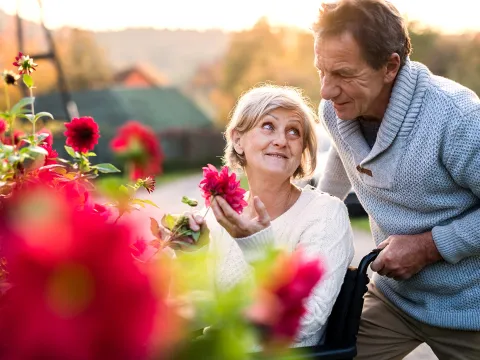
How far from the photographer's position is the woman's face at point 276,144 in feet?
7.59

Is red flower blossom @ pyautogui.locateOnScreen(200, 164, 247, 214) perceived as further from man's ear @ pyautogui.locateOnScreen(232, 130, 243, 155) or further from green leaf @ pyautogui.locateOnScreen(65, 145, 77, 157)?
man's ear @ pyautogui.locateOnScreen(232, 130, 243, 155)

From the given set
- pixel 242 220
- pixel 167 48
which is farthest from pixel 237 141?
pixel 167 48

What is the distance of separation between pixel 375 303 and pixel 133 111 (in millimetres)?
29368

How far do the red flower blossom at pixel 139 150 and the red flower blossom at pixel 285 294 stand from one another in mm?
300

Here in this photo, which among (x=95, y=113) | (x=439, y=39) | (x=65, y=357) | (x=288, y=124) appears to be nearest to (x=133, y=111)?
(x=95, y=113)

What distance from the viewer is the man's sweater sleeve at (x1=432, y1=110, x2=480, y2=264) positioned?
77.2 inches

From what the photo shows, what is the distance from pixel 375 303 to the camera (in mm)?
2498

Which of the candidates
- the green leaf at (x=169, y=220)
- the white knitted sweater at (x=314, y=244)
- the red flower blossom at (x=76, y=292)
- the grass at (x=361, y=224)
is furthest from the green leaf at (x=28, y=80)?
the grass at (x=361, y=224)

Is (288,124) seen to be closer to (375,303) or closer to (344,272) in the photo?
(344,272)

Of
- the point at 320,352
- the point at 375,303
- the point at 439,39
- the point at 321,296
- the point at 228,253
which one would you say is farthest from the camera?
the point at 439,39

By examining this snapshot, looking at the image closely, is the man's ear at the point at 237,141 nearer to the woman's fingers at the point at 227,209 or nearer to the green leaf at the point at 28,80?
the woman's fingers at the point at 227,209

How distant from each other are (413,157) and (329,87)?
35 cm

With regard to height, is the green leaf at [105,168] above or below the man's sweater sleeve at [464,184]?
above

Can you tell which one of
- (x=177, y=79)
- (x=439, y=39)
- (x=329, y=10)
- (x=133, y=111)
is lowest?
(x=177, y=79)
